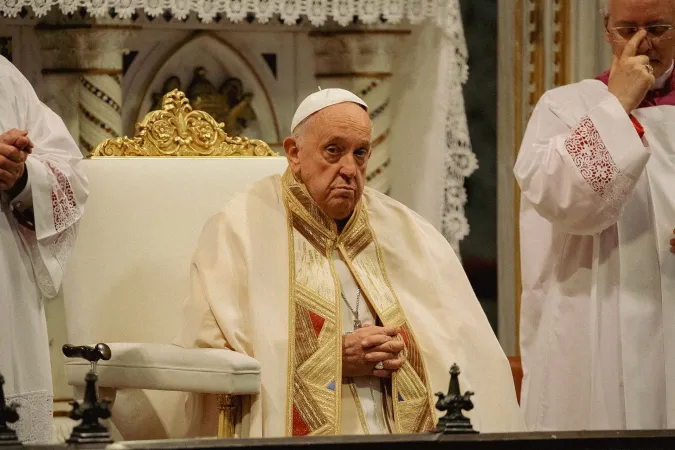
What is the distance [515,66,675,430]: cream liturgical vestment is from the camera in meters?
4.47

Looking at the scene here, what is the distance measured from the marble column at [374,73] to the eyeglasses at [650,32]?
1959 millimetres

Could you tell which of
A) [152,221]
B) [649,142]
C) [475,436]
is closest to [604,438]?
[475,436]

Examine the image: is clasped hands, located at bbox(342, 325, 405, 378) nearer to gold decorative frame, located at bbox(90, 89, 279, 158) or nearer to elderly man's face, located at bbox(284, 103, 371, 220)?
elderly man's face, located at bbox(284, 103, 371, 220)

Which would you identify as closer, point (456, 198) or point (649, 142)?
point (649, 142)

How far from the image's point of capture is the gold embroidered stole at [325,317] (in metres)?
4.16

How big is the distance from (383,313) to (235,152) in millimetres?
1020

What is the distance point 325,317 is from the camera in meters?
4.32

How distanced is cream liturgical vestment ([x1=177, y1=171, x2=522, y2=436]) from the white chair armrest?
20 centimetres

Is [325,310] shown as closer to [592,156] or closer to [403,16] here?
[592,156]

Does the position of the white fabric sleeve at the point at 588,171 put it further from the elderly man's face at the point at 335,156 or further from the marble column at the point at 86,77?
the marble column at the point at 86,77

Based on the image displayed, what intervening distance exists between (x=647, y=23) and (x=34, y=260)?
2214 mm

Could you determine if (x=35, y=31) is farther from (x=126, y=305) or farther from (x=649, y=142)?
(x=649, y=142)

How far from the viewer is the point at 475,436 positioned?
2846mm

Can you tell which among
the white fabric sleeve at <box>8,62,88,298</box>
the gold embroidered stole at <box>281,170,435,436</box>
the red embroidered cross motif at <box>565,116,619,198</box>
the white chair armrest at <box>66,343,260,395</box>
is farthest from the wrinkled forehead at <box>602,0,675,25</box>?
the white fabric sleeve at <box>8,62,88,298</box>
